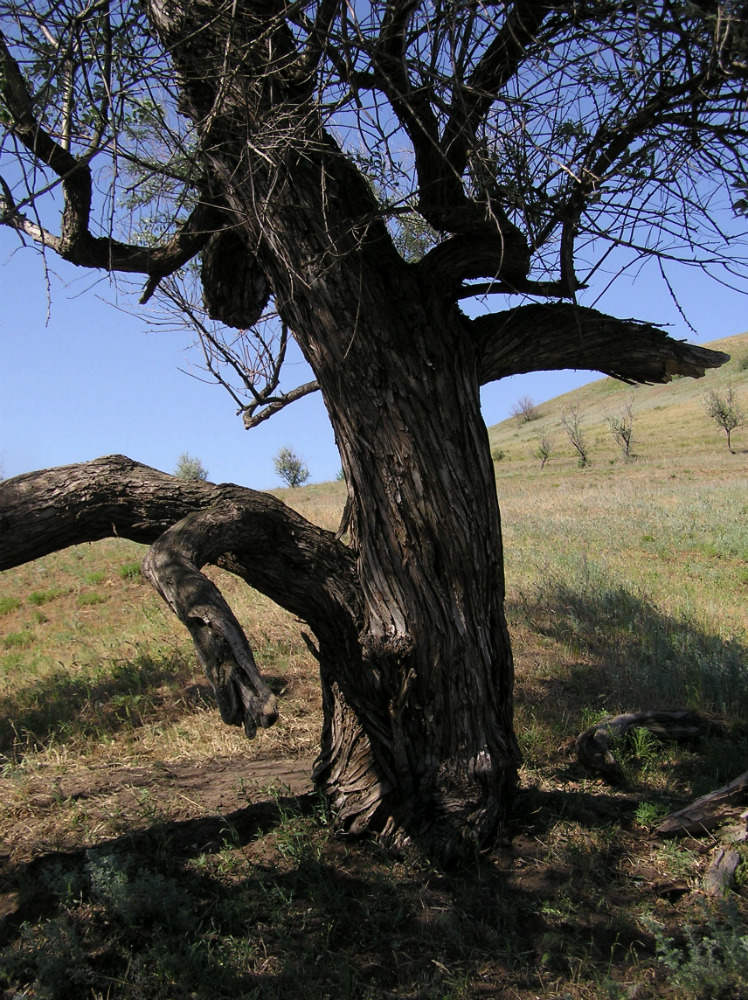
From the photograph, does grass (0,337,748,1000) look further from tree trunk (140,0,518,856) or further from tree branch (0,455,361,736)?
tree branch (0,455,361,736)

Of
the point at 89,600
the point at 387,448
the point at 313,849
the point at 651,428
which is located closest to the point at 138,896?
Result: the point at 313,849

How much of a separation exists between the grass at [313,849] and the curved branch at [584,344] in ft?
8.24

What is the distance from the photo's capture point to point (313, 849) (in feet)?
13.0

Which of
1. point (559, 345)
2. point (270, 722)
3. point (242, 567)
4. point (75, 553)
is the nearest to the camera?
point (270, 722)

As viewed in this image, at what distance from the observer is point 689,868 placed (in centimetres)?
385

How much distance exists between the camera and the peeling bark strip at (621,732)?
4.80 meters

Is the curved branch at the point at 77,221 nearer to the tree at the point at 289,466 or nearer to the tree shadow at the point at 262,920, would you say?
the tree shadow at the point at 262,920

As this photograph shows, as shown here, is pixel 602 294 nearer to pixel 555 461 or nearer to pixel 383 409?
pixel 383 409

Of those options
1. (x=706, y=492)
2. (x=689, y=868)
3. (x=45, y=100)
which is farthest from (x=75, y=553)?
(x=706, y=492)

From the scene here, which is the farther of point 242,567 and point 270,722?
point 242,567

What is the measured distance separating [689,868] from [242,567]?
279 centimetres

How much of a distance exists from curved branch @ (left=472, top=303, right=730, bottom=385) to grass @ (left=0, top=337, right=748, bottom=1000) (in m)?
2.51

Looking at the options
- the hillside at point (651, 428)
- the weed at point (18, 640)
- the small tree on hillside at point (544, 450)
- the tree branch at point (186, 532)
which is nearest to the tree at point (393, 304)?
the tree branch at point (186, 532)

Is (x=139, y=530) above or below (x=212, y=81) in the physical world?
below
